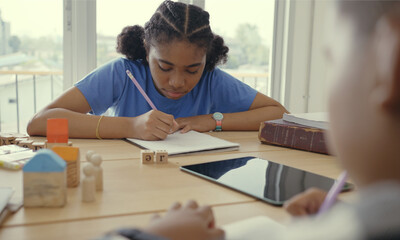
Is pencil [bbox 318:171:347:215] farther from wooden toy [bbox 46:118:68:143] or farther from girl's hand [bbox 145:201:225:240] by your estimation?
wooden toy [bbox 46:118:68:143]

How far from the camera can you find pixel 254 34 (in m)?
3.30

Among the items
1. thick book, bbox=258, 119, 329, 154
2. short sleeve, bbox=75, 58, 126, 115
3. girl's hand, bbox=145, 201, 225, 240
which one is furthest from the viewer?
short sleeve, bbox=75, 58, 126, 115

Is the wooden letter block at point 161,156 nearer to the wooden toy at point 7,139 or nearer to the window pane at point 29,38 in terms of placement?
the wooden toy at point 7,139

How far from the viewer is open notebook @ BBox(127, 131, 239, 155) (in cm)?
111

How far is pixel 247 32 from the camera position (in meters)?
3.30

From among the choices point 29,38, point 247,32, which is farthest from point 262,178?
point 247,32

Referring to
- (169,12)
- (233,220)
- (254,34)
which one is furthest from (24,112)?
(233,220)

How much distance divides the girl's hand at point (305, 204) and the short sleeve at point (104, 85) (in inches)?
45.1

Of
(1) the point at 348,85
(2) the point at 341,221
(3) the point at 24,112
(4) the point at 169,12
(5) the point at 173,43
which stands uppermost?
(4) the point at 169,12

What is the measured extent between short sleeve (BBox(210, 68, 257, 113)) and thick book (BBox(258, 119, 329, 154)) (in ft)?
1.53

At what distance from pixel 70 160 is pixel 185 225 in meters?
0.36

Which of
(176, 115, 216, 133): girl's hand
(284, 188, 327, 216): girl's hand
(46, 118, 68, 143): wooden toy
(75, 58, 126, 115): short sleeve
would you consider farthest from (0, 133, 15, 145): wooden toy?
(284, 188, 327, 216): girl's hand

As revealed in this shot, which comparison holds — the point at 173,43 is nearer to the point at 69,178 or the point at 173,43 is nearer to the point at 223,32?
the point at 69,178

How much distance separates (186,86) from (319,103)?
83.5 inches
